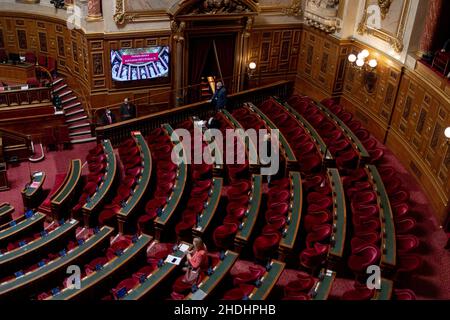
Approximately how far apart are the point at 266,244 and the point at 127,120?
6221 mm

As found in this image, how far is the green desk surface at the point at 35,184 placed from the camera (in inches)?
418

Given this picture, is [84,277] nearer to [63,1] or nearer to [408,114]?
[408,114]

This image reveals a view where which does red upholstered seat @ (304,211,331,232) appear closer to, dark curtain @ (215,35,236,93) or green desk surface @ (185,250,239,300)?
green desk surface @ (185,250,239,300)

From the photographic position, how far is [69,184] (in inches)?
425

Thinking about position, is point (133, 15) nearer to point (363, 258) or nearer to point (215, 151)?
point (215, 151)

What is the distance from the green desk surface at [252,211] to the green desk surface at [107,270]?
5.56ft

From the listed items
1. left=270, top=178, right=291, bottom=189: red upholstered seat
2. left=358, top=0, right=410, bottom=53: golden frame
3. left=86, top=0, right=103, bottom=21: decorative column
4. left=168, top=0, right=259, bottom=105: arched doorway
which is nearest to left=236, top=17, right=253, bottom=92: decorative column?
left=168, top=0, right=259, bottom=105: arched doorway

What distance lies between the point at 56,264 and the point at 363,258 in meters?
5.23

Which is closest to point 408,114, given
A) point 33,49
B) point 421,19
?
point 421,19

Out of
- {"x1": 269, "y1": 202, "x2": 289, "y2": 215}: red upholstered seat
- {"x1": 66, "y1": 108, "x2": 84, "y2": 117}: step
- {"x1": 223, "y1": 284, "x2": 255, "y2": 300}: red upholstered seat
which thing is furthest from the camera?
{"x1": 66, "y1": 108, "x2": 84, "y2": 117}: step

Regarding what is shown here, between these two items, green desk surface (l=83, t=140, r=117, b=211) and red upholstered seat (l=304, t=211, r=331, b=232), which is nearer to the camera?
red upholstered seat (l=304, t=211, r=331, b=232)

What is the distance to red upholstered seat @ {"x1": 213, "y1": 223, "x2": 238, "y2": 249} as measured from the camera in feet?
29.2

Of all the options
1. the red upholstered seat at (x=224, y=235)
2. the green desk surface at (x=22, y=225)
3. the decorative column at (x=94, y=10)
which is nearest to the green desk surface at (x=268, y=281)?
the red upholstered seat at (x=224, y=235)

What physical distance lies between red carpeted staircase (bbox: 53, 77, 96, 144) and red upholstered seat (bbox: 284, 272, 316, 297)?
26.6 feet
